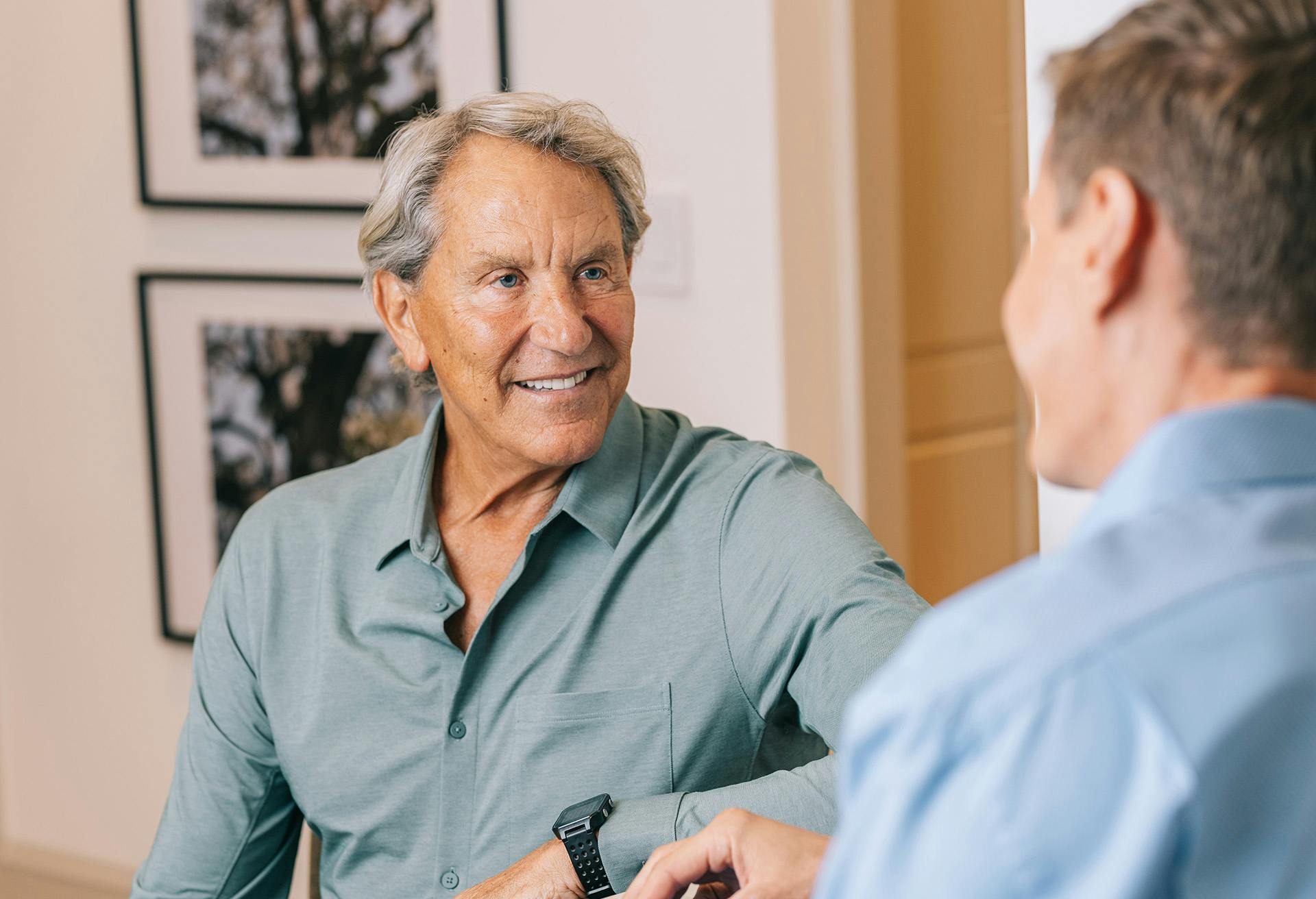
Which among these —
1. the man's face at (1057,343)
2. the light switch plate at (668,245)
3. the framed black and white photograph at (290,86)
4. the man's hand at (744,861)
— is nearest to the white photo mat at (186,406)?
the framed black and white photograph at (290,86)

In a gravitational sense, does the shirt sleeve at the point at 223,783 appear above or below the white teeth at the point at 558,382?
below

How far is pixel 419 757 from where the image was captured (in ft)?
4.62

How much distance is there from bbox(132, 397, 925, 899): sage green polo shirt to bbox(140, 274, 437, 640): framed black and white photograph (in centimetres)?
107

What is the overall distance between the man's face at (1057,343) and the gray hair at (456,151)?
77 centimetres

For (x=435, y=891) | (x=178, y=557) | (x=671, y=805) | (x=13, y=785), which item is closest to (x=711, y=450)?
(x=671, y=805)

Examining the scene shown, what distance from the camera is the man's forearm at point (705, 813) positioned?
1.24 m

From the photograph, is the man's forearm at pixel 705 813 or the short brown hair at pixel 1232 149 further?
the man's forearm at pixel 705 813

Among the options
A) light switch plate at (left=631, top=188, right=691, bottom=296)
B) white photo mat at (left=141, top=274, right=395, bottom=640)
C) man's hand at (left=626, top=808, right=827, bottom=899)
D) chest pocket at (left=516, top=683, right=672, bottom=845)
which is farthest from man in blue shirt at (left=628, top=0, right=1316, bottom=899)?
white photo mat at (left=141, top=274, right=395, bottom=640)

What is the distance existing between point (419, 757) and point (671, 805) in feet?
0.92

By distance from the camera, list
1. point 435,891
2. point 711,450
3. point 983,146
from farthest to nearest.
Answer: point 983,146 → point 711,450 → point 435,891

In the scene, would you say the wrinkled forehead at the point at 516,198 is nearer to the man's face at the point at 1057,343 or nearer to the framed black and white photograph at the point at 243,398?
the man's face at the point at 1057,343

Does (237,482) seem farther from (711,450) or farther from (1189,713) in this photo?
(1189,713)

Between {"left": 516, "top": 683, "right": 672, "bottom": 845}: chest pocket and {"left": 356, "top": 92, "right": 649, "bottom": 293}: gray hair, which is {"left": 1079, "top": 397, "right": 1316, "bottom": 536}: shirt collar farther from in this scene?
{"left": 356, "top": 92, "right": 649, "bottom": 293}: gray hair

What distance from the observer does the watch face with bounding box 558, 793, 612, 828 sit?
126cm
